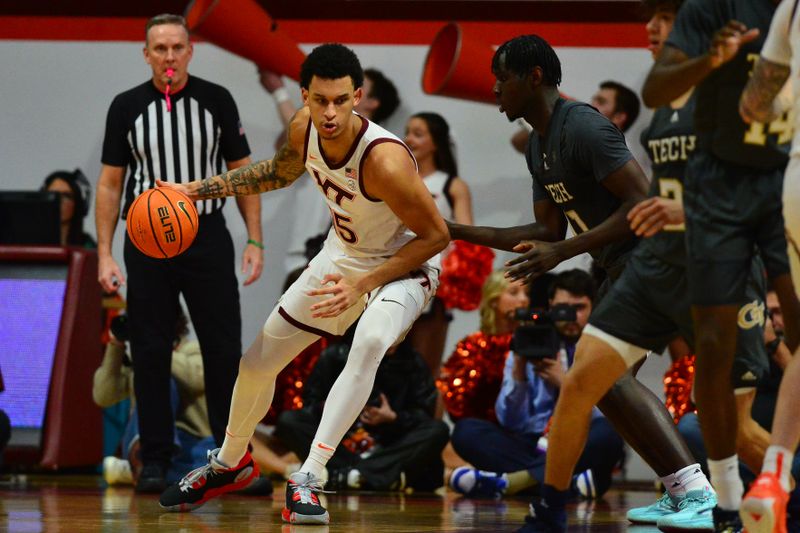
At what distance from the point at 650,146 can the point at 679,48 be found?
0.56 m

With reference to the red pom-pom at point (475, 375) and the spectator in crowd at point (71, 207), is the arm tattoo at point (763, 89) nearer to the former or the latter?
the red pom-pom at point (475, 375)

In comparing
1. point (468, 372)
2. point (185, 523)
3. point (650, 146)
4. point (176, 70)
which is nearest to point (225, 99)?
point (176, 70)

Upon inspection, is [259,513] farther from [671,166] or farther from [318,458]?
[671,166]

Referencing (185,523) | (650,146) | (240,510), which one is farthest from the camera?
(240,510)

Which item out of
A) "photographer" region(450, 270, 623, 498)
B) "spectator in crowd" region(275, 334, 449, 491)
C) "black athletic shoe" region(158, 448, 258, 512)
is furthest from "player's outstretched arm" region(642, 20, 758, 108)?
"spectator in crowd" region(275, 334, 449, 491)

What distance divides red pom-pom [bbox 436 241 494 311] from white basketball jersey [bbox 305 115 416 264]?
2.81 m

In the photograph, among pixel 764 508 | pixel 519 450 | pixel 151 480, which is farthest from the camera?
pixel 519 450

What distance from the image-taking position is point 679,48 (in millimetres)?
3383

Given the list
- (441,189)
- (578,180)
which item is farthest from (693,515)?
(441,189)

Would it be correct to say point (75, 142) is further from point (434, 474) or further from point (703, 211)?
point (703, 211)

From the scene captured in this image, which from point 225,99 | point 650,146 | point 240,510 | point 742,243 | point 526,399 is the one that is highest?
point 225,99

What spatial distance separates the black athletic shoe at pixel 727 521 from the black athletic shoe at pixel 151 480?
330cm

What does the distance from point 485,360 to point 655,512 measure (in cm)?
256

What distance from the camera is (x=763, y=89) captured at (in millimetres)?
3258
